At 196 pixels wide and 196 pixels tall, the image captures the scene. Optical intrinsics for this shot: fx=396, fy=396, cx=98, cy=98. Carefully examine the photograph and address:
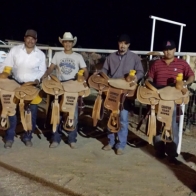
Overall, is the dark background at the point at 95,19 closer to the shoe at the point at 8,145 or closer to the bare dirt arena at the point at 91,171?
the bare dirt arena at the point at 91,171

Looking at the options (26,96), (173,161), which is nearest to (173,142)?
(173,161)

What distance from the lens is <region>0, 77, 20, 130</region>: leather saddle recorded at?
17.1ft

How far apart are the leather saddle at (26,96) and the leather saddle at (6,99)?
0.28 ft

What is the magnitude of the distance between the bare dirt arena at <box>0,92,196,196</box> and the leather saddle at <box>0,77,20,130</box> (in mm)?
396

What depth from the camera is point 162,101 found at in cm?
477

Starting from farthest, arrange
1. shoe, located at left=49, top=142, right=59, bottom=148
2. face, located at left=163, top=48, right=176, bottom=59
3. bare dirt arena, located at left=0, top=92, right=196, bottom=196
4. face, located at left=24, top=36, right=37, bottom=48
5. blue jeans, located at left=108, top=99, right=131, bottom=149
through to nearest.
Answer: shoe, located at left=49, top=142, right=59, bottom=148
face, located at left=24, top=36, right=37, bottom=48
blue jeans, located at left=108, top=99, right=131, bottom=149
face, located at left=163, top=48, right=176, bottom=59
bare dirt arena, located at left=0, top=92, right=196, bottom=196

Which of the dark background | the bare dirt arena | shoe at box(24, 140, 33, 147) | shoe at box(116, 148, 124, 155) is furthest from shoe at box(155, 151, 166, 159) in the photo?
the dark background

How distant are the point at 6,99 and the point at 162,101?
6.71 feet

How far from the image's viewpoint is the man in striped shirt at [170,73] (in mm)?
4676

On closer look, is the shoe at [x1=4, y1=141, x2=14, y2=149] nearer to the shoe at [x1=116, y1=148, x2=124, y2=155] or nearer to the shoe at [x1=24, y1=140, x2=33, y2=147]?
the shoe at [x1=24, y1=140, x2=33, y2=147]

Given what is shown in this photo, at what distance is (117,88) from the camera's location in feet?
16.4

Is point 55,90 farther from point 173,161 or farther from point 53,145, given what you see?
point 173,161

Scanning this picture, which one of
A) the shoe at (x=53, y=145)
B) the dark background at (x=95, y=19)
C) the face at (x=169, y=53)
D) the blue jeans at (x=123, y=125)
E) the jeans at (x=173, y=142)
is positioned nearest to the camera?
the face at (x=169, y=53)

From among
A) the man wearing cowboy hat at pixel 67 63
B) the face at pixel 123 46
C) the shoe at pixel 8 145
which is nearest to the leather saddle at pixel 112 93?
the man wearing cowboy hat at pixel 67 63
